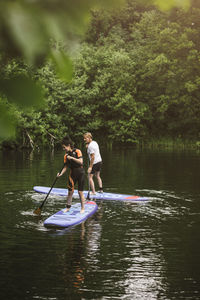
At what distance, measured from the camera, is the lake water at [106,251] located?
695 cm

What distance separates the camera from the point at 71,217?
11648 millimetres

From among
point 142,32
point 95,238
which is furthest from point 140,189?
point 142,32

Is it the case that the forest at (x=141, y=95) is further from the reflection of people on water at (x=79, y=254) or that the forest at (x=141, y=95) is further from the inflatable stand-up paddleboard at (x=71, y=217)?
the reflection of people on water at (x=79, y=254)

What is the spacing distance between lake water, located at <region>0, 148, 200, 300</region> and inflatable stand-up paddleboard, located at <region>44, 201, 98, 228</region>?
137mm

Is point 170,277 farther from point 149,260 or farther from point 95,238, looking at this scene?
point 95,238

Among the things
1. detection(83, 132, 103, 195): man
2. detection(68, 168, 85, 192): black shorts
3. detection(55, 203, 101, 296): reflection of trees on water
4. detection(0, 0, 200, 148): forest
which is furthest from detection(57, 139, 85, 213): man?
detection(0, 0, 200, 148): forest

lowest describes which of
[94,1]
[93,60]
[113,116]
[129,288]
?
[129,288]

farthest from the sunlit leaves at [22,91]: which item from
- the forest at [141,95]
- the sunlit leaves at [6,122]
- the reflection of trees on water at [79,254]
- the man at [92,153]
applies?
the forest at [141,95]

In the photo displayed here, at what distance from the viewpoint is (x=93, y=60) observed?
51938 millimetres

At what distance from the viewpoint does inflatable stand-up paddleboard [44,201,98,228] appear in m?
10.9

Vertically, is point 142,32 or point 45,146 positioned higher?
point 142,32

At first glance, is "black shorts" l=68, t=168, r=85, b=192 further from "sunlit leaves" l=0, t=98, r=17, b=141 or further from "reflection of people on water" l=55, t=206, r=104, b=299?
"sunlit leaves" l=0, t=98, r=17, b=141

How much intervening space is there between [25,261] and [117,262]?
5.01 ft

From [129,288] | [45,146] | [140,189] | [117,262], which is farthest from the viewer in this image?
[45,146]
